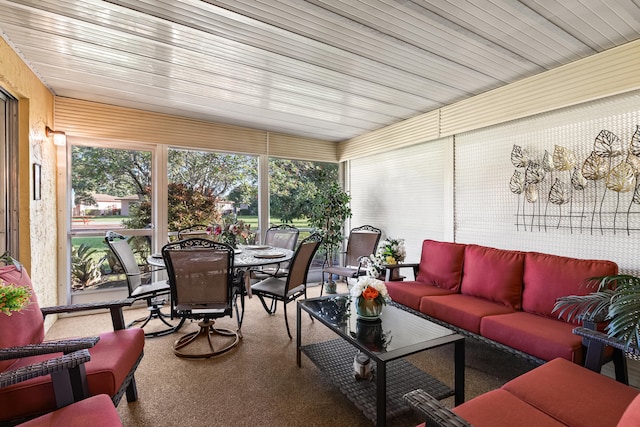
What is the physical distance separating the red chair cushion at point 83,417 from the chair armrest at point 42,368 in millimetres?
161

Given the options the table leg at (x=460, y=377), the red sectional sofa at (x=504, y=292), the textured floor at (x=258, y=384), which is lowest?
the textured floor at (x=258, y=384)

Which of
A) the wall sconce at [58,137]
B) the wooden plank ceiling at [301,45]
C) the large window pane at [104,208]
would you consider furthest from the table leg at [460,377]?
the wall sconce at [58,137]

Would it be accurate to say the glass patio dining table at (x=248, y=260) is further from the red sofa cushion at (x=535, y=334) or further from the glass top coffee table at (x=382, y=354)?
the red sofa cushion at (x=535, y=334)

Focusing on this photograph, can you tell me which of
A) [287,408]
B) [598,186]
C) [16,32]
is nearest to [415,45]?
[598,186]

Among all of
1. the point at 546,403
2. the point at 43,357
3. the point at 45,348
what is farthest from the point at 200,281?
the point at 546,403

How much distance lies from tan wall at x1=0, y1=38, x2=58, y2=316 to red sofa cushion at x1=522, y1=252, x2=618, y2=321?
4.30 m

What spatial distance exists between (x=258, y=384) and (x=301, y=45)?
254 cm

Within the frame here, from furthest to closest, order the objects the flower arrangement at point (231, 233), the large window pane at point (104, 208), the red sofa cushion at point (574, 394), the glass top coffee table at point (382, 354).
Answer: the large window pane at point (104, 208), the flower arrangement at point (231, 233), the glass top coffee table at point (382, 354), the red sofa cushion at point (574, 394)

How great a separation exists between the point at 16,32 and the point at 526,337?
4097mm

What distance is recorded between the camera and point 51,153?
3.33 metres

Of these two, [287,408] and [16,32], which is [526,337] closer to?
[287,408]

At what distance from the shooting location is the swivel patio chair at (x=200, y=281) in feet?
8.04

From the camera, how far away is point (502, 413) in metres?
1.24

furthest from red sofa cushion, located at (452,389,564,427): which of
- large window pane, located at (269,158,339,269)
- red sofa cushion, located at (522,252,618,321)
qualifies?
large window pane, located at (269,158,339,269)
